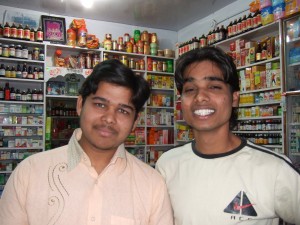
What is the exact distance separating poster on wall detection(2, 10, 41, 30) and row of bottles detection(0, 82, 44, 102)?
119 cm

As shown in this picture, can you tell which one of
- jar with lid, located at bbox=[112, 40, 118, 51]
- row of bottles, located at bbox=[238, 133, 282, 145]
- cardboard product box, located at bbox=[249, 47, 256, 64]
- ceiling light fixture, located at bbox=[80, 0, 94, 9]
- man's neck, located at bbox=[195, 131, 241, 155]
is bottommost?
row of bottles, located at bbox=[238, 133, 282, 145]

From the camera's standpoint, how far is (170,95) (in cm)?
677

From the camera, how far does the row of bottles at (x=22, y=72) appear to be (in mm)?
5121

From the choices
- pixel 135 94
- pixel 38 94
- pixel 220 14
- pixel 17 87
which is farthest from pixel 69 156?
pixel 220 14

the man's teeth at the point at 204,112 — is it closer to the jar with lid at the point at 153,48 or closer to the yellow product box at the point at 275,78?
the yellow product box at the point at 275,78

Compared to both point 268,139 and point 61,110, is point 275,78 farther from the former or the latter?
point 61,110

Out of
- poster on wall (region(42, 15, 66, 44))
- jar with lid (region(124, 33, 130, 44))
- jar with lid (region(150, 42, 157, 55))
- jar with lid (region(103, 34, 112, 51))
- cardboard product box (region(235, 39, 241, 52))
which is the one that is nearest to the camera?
cardboard product box (region(235, 39, 241, 52))

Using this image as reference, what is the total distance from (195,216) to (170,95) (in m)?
5.30

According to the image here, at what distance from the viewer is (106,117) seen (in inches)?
60.6

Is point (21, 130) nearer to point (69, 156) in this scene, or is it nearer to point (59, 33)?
point (59, 33)

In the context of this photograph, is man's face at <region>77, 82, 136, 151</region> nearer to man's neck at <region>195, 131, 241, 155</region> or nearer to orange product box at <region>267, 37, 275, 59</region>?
man's neck at <region>195, 131, 241, 155</region>

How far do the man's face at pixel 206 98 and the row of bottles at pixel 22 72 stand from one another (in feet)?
13.5

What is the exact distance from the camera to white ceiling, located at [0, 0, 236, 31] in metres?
5.34

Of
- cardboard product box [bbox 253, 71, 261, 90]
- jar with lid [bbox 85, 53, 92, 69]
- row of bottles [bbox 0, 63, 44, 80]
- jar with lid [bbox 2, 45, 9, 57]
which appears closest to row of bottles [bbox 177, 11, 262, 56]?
cardboard product box [bbox 253, 71, 261, 90]
